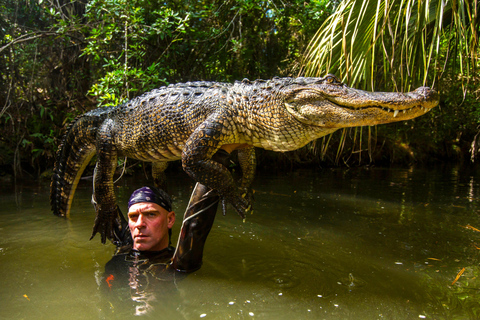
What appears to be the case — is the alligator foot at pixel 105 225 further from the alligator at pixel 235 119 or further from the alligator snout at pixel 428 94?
the alligator snout at pixel 428 94

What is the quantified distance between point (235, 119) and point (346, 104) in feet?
2.11

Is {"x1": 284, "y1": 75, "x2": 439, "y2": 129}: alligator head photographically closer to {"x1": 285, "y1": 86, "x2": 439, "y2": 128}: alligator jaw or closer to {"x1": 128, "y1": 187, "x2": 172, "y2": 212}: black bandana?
{"x1": 285, "y1": 86, "x2": 439, "y2": 128}: alligator jaw

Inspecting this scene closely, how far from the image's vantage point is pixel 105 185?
2674mm

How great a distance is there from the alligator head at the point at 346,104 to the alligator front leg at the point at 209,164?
0.46 meters

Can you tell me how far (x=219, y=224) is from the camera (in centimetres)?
358

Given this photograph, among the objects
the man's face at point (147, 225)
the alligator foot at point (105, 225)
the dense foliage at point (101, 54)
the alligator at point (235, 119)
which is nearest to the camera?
the alligator at point (235, 119)

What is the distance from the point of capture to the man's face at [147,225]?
7.57ft

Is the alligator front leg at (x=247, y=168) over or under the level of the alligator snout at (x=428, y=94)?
under

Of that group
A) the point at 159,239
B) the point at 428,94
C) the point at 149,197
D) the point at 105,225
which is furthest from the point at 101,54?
the point at 428,94

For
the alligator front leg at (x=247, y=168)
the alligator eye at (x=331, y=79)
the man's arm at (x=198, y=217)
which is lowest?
the man's arm at (x=198, y=217)

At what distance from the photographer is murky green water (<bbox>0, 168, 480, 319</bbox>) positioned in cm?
170

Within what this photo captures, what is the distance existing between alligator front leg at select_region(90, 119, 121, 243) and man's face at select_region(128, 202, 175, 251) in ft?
1.44

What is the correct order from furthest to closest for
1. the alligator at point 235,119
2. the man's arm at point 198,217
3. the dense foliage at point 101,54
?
the dense foliage at point 101,54
the man's arm at point 198,217
the alligator at point 235,119

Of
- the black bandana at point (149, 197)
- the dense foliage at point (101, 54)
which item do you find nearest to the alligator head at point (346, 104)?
the black bandana at point (149, 197)
